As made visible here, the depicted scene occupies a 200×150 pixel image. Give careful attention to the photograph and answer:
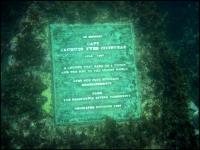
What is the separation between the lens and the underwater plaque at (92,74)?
5.74 meters

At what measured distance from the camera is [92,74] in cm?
583

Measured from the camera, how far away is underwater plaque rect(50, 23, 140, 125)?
574 centimetres

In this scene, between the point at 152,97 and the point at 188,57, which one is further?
the point at 188,57

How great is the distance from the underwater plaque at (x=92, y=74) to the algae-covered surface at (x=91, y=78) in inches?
0.7

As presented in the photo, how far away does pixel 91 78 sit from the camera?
5.82 meters

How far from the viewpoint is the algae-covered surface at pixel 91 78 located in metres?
5.65

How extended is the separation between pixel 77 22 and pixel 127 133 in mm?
2317

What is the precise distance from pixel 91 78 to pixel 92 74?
78mm

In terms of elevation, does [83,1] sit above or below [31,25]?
above

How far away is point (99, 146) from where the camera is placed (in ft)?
18.6

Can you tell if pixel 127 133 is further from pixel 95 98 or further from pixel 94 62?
pixel 94 62

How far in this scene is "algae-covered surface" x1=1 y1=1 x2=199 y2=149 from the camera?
5.65 meters

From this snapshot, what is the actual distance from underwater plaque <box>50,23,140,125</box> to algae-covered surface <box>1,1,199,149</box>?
0.02 meters

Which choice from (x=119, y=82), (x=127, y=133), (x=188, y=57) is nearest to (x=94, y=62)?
(x=119, y=82)
